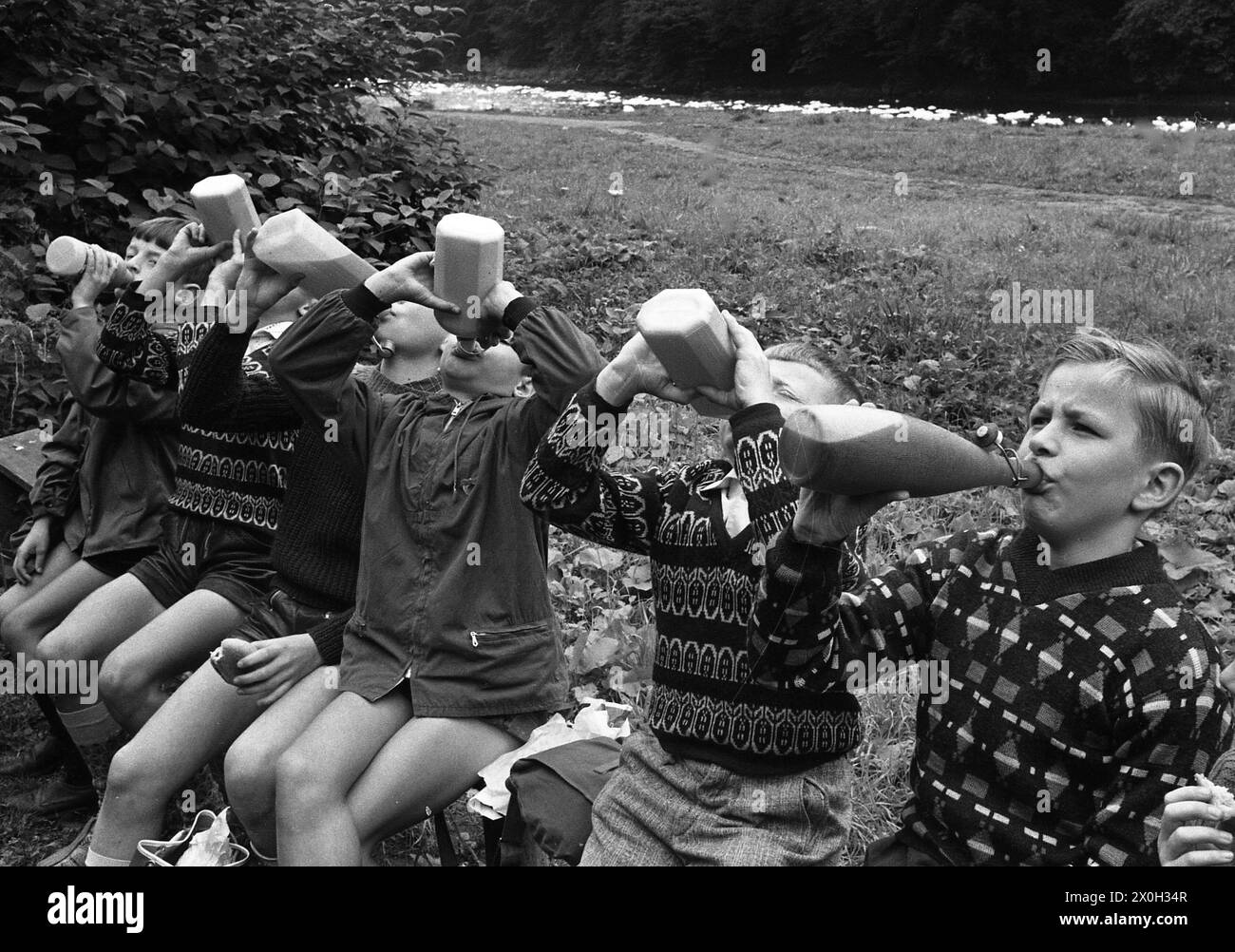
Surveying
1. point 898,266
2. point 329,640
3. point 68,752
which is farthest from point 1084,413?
point 898,266

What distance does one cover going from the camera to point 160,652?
339 cm

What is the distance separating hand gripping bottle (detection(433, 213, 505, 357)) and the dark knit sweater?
15.7 inches

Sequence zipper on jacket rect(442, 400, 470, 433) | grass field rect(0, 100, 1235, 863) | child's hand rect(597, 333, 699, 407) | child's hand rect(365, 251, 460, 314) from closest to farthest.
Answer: child's hand rect(597, 333, 699, 407) < child's hand rect(365, 251, 460, 314) < zipper on jacket rect(442, 400, 470, 433) < grass field rect(0, 100, 1235, 863)

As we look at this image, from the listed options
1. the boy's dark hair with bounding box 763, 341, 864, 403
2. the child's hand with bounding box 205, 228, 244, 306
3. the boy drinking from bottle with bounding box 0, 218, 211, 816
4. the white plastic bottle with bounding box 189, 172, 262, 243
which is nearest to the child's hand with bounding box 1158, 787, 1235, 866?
the boy's dark hair with bounding box 763, 341, 864, 403

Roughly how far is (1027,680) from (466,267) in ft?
4.83

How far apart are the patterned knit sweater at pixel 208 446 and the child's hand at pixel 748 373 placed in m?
1.51

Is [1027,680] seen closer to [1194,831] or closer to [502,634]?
[1194,831]

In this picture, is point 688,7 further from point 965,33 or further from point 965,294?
point 965,294

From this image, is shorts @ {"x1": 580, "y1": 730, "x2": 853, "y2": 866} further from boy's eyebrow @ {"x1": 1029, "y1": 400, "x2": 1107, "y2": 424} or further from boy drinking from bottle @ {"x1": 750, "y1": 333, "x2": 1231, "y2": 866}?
boy's eyebrow @ {"x1": 1029, "y1": 400, "x2": 1107, "y2": 424}

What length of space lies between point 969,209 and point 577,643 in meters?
8.18

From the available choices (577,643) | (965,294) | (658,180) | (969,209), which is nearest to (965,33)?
(658,180)

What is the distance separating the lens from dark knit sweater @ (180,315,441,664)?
10.6 ft

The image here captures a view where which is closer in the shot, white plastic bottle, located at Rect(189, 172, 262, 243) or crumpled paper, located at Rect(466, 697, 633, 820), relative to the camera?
crumpled paper, located at Rect(466, 697, 633, 820)

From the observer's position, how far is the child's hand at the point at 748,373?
2.34 meters
